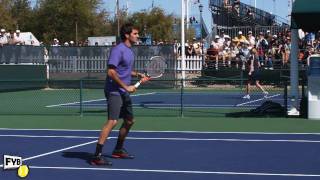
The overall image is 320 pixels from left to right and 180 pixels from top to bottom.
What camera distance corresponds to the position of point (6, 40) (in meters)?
35.9

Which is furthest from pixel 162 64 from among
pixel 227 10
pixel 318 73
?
pixel 227 10

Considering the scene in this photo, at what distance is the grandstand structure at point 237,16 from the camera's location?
47.9m

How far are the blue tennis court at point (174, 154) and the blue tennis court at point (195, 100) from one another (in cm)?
721

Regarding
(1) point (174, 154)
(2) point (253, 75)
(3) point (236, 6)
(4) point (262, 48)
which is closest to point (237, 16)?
(3) point (236, 6)

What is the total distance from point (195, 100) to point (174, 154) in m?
12.6

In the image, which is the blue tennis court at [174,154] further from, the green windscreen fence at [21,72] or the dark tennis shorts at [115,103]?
the green windscreen fence at [21,72]

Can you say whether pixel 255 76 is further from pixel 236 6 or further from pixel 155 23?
pixel 155 23

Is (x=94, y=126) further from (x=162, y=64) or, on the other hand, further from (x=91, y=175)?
(x=91, y=175)

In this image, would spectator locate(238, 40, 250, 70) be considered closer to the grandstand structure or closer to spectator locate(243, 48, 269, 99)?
spectator locate(243, 48, 269, 99)

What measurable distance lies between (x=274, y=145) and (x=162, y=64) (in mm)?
4392

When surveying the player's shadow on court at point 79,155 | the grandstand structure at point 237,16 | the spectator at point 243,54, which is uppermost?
the grandstand structure at point 237,16

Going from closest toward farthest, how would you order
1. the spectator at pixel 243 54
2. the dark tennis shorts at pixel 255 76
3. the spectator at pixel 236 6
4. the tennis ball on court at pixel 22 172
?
the tennis ball on court at pixel 22 172 → the dark tennis shorts at pixel 255 76 → the spectator at pixel 243 54 → the spectator at pixel 236 6

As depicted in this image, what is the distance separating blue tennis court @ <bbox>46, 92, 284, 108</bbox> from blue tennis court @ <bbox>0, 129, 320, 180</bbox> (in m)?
7.21

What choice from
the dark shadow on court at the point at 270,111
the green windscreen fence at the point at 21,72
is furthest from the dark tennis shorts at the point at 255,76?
the green windscreen fence at the point at 21,72
